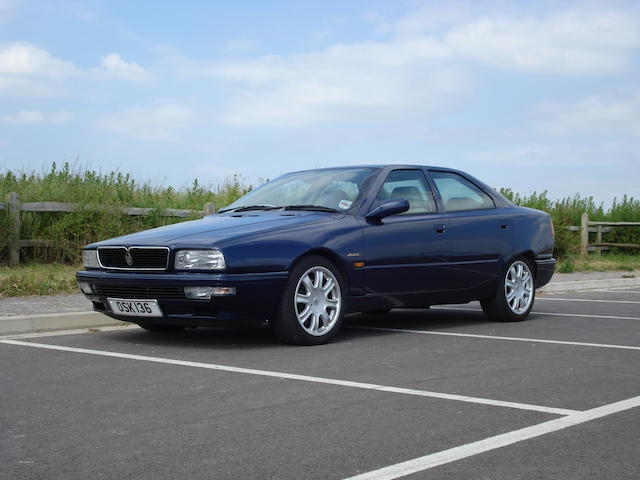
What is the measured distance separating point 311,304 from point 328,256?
49 centimetres

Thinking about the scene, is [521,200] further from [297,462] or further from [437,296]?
[297,462]

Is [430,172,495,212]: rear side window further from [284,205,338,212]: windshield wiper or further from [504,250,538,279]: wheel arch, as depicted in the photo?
[284,205,338,212]: windshield wiper

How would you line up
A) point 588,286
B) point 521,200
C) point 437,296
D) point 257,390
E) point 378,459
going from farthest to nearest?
point 521,200 → point 588,286 → point 437,296 → point 257,390 → point 378,459

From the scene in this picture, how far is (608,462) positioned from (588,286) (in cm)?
1205

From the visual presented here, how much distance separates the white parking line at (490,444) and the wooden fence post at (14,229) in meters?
11.8

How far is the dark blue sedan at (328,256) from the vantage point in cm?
750

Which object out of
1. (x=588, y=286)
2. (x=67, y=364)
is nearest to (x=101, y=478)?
(x=67, y=364)

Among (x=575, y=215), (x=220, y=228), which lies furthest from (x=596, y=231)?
(x=220, y=228)

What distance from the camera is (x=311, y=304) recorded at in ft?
25.8

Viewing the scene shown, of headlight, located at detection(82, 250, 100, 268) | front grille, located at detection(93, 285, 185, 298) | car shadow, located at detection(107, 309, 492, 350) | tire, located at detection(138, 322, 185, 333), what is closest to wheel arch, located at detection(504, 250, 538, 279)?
car shadow, located at detection(107, 309, 492, 350)

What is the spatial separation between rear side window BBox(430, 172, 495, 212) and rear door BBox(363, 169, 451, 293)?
227mm

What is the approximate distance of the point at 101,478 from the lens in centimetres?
383

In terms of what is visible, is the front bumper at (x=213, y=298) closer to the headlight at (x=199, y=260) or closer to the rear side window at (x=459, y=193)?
the headlight at (x=199, y=260)

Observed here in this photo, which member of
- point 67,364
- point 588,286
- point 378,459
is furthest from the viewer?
point 588,286
